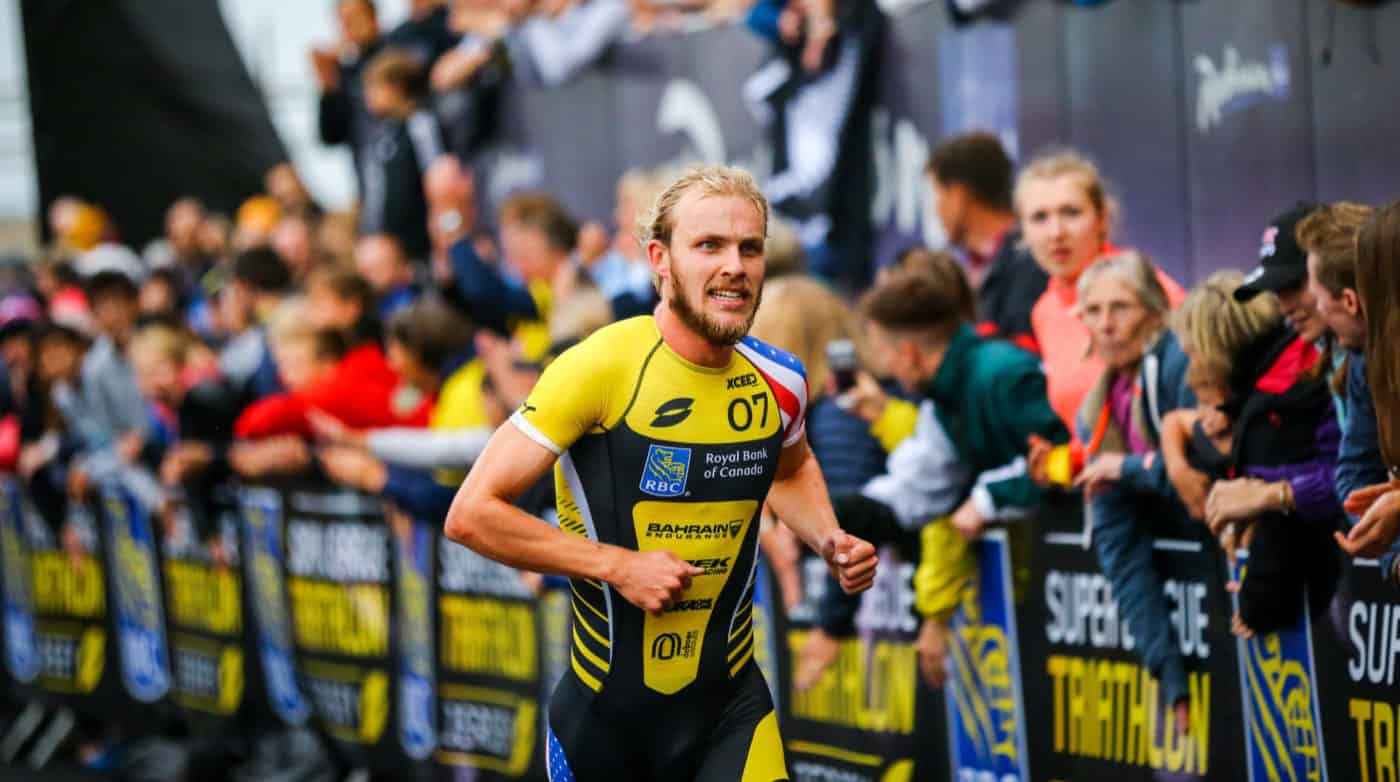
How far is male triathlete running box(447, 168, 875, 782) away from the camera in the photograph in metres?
4.94

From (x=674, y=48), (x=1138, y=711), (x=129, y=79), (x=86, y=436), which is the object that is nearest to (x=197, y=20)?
(x=129, y=79)

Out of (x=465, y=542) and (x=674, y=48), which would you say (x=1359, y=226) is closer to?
(x=465, y=542)

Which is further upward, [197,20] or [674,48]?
[197,20]

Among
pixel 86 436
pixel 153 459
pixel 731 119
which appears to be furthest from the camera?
pixel 86 436

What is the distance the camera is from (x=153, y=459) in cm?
1149

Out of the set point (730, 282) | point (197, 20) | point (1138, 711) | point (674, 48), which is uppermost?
point (197, 20)

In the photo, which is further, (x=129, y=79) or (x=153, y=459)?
(x=129, y=79)

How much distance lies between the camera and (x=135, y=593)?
11.9 meters

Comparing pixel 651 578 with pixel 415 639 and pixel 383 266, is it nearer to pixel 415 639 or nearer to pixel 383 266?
pixel 415 639

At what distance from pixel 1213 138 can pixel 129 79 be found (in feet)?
38.4

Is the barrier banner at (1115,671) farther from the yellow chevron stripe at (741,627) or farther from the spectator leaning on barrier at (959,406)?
the yellow chevron stripe at (741,627)

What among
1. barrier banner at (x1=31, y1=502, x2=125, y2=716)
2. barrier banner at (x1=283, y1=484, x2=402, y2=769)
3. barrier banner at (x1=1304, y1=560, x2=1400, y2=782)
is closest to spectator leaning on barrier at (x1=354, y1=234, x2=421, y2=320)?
barrier banner at (x1=283, y1=484, x2=402, y2=769)

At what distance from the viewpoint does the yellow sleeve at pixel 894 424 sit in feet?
23.3

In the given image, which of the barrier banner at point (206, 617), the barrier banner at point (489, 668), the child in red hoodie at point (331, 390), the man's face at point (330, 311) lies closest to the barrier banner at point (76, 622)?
the barrier banner at point (206, 617)
